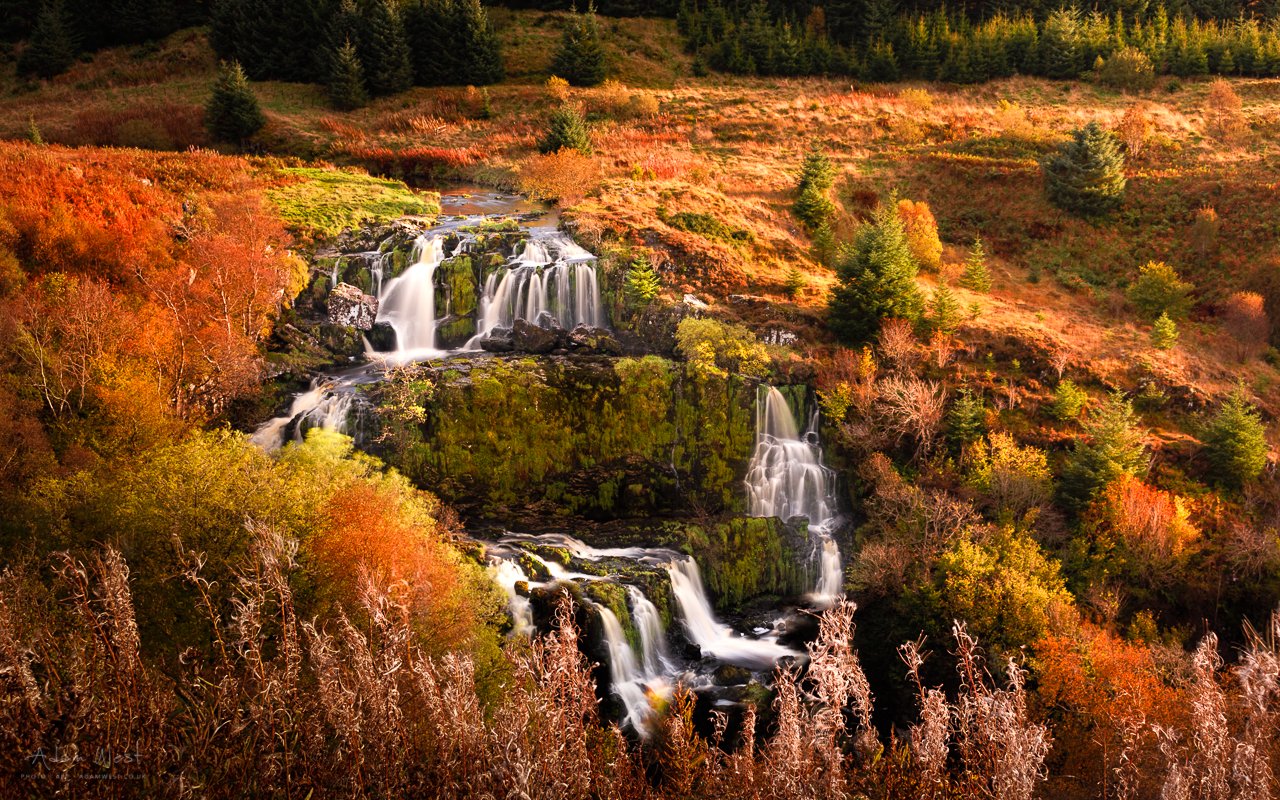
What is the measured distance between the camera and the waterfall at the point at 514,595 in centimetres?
2192

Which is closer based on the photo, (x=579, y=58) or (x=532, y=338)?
(x=532, y=338)

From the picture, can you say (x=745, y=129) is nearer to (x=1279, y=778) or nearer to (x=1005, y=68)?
(x=1005, y=68)

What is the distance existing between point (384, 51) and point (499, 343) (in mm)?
39094

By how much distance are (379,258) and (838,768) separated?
29198 mm

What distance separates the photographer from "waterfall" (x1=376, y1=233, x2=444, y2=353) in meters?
32.1

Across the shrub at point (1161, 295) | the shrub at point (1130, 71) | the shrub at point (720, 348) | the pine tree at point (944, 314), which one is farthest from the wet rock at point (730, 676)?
the shrub at point (1130, 71)

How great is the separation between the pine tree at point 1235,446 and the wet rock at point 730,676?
1804 cm

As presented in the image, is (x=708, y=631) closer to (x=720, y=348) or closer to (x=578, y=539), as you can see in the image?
(x=578, y=539)

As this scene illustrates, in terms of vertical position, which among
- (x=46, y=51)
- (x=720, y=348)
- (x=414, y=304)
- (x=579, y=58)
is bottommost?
(x=720, y=348)

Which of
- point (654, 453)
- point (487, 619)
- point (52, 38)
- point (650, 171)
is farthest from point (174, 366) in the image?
point (52, 38)

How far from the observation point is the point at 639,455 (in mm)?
28906

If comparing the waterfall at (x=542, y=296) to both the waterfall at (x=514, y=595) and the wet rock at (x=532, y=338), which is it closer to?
the wet rock at (x=532, y=338)

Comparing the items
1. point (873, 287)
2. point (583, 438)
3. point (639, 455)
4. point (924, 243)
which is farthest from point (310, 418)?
point (924, 243)

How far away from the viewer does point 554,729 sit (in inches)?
404
